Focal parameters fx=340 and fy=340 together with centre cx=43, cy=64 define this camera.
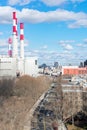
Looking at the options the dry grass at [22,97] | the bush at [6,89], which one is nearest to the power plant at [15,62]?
the dry grass at [22,97]

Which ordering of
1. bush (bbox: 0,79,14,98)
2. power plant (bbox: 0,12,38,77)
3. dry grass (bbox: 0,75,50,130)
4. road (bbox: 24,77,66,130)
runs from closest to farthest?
road (bbox: 24,77,66,130) → dry grass (bbox: 0,75,50,130) → bush (bbox: 0,79,14,98) → power plant (bbox: 0,12,38,77)

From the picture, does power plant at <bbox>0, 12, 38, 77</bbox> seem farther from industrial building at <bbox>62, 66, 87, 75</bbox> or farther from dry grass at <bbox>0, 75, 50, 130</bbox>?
industrial building at <bbox>62, 66, 87, 75</bbox>

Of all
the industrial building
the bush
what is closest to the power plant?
the bush

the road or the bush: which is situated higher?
the bush

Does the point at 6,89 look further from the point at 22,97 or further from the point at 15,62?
the point at 15,62

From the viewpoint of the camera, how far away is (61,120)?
16.3 meters

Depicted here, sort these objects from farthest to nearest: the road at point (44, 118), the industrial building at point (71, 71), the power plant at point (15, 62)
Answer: the industrial building at point (71, 71) → the power plant at point (15, 62) → the road at point (44, 118)

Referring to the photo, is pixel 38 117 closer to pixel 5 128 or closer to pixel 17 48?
pixel 5 128

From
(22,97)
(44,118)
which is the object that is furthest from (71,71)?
(44,118)

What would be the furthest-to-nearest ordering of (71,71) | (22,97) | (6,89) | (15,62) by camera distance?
1. (71,71)
2. (15,62)
3. (6,89)
4. (22,97)

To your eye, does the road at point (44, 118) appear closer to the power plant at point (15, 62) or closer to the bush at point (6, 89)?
the bush at point (6, 89)

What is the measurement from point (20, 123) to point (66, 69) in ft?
170

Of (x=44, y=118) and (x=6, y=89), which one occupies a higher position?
(x=6, y=89)

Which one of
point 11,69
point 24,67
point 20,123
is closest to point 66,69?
point 24,67
